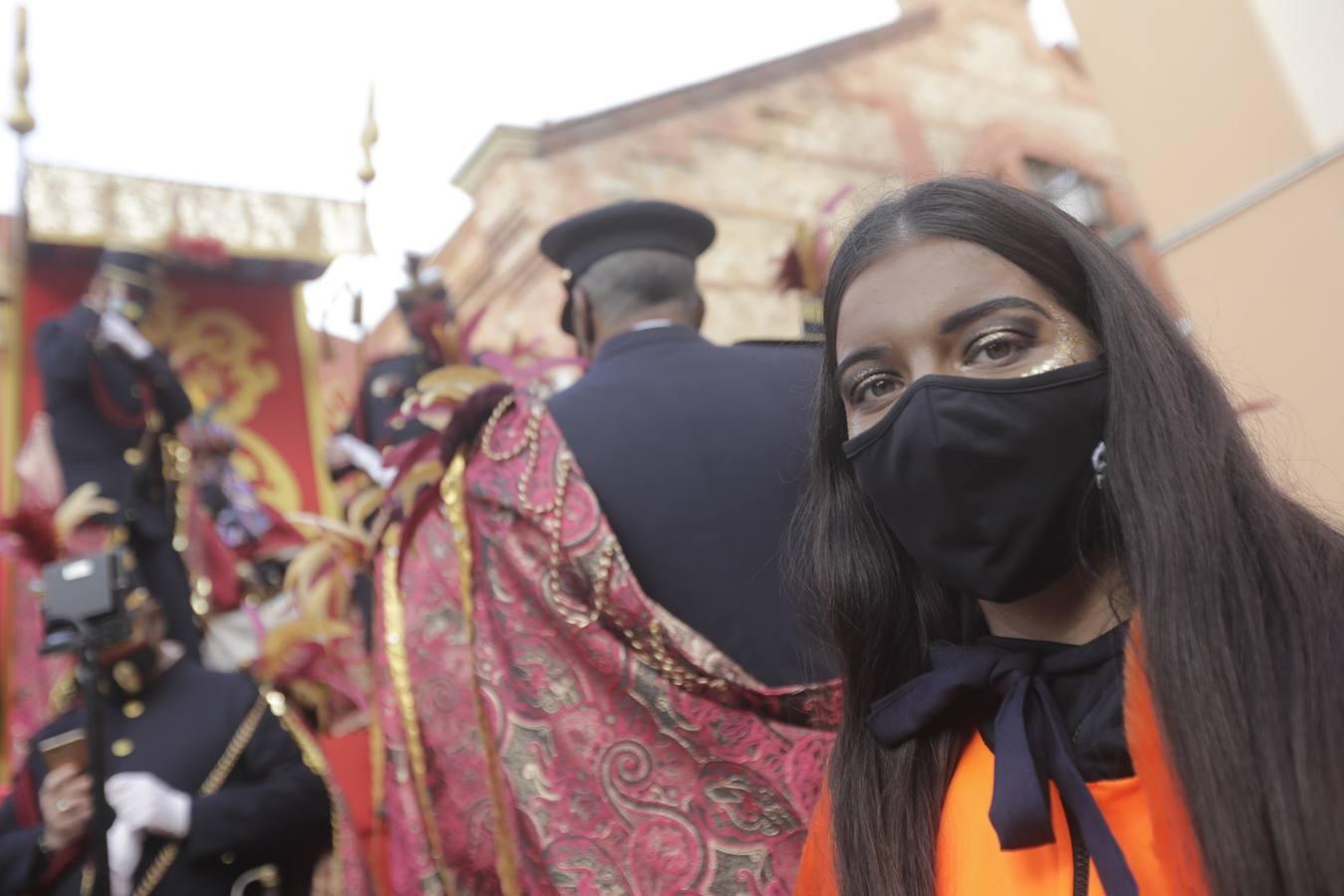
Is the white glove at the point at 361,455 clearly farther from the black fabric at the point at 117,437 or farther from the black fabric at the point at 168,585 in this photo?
the black fabric at the point at 168,585

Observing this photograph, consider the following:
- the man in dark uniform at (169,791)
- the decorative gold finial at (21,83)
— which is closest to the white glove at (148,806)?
the man in dark uniform at (169,791)

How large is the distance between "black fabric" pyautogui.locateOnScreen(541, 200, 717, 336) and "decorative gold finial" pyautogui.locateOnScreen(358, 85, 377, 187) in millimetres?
3475

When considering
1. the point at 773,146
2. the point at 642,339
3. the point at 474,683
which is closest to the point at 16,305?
the point at 642,339

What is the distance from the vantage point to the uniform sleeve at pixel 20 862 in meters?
2.83

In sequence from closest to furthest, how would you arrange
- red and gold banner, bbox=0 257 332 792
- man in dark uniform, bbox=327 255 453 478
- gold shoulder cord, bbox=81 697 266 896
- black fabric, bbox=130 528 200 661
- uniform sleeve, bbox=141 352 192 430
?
gold shoulder cord, bbox=81 697 266 896 → black fabric, bbox=130 528 200 661 → uniform sleeve, bbox=141 352 192 430 → man in dark uniform, bbox=327 255 453 478 → red and gold banner, bbox=0 257 332 792

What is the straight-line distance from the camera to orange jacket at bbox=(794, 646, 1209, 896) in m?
1.09

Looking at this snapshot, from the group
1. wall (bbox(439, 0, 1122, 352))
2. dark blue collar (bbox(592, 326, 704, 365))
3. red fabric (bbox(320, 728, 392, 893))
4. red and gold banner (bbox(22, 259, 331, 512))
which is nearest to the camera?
dark blue collar (bbox(592, 326, 704, 365))

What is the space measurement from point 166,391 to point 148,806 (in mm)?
2682

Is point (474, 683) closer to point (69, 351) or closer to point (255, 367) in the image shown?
point (69, 351)

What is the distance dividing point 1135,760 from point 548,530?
1264mm

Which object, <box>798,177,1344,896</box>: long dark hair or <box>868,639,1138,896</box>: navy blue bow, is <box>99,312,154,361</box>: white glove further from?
<box>868,639,1138,896</box>: navy blue bow

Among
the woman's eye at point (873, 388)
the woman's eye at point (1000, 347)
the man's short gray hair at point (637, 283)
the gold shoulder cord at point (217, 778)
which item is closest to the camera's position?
the woman's eye at point (1000, 347)

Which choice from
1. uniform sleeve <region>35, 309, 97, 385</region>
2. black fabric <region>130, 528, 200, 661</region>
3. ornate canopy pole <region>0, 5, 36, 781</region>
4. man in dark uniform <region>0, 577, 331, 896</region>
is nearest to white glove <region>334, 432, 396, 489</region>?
black fabric <region>130, 528, 200, 661</region>

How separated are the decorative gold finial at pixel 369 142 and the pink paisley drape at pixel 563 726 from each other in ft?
13.4
